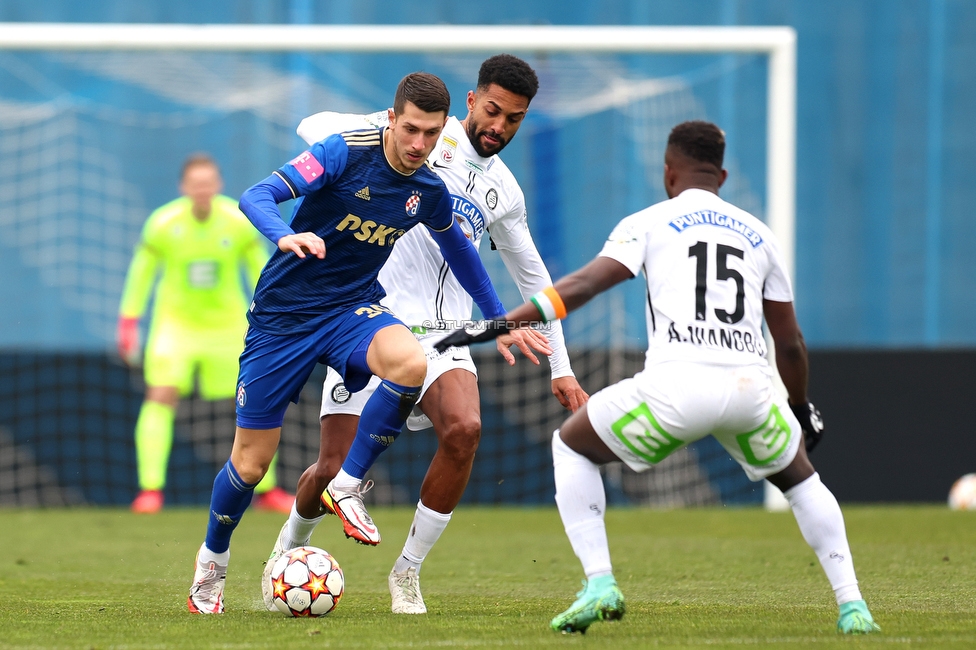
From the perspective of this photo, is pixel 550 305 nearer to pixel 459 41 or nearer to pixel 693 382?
pixel 693 382

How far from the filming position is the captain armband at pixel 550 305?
428 cm

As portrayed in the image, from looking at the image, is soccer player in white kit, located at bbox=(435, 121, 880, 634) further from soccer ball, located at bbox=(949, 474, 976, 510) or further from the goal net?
soccer ball, located at bbox=(949, 474, 976, 510)

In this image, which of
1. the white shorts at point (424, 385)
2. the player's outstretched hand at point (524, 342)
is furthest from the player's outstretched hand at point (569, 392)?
the white shorts at point (424, 385)

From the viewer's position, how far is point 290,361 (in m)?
5.30

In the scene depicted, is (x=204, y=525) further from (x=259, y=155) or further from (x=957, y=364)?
(x=957, y=364)

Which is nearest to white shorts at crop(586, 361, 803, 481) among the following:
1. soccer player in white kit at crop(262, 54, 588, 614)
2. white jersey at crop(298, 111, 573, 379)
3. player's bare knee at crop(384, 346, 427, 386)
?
player's bare knee at crop(384, 346, 427, 386)

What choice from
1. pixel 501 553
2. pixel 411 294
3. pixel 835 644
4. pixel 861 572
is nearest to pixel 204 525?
pixel 501 553

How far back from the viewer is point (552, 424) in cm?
1138

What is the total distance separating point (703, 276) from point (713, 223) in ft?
0.67

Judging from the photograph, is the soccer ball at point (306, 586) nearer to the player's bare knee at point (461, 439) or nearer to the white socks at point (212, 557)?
the white socks at point (212, 557)

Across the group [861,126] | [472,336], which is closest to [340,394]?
[472,336]

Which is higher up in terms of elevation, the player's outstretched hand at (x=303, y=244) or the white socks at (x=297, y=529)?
the player's outstretched hand at (x=303, y=244)

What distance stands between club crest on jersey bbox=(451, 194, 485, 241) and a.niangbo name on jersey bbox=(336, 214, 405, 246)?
623 mm

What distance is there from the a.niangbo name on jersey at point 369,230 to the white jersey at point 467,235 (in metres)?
0.60
